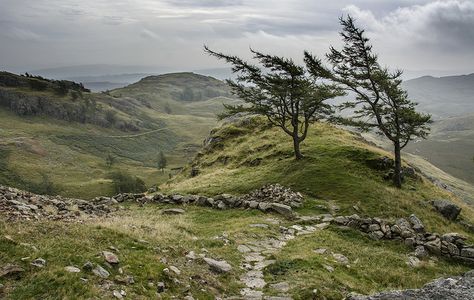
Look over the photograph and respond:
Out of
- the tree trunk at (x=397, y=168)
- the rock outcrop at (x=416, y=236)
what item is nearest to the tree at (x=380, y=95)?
the tree trunk at (x=397, y=168)

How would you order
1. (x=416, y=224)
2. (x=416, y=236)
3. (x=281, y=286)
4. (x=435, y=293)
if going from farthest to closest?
(x=416, y=224) → (x=416, y=236) → (x=281, y=286) → (x=435, y=293)

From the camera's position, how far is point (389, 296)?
1265cm

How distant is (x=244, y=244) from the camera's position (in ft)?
71.7

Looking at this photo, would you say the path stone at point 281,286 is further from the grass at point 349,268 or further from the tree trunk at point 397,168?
the tree trunk at point 397,168

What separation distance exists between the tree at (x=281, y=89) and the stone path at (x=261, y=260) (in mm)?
19315

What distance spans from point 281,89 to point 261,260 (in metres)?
27.1

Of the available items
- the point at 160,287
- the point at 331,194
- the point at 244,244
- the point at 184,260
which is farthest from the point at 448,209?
the point at 160,287

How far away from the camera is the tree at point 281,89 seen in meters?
43.0

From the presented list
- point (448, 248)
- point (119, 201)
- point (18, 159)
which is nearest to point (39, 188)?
point (18, 159)

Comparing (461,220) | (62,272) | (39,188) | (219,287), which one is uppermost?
(62,272)

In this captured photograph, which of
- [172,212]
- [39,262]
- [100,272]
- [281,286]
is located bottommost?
[172,212]

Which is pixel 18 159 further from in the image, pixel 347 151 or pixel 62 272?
pixel 62 272

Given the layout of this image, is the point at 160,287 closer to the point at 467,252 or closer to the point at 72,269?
the point at 72,269

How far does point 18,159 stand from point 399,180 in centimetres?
18098
